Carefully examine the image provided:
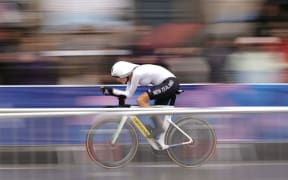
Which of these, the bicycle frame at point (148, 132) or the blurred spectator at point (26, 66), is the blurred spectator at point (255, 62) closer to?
the blurred spectator at point (26, 66)

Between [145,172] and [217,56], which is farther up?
[145,172]

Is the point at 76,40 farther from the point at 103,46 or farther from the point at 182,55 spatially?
the point at 182,55

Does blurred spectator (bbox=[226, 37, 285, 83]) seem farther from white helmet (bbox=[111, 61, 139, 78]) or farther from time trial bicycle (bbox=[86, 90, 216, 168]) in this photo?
time trial bicycle (bbox=[86, 90, 216, 168])

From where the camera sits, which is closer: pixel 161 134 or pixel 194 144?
pixel 194 144

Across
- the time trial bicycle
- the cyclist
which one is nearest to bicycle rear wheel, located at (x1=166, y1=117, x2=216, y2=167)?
the time trial bicycle

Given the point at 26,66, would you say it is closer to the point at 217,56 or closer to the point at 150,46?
the point at 150,46

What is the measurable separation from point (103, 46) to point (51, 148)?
192 inches

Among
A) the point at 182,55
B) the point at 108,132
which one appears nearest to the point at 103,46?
the point at 182,55

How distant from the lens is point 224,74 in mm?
10227

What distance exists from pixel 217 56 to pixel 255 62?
21.7 inches

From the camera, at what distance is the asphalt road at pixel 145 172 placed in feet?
18.1

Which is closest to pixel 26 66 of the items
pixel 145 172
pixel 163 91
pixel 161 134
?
pixel 163 91

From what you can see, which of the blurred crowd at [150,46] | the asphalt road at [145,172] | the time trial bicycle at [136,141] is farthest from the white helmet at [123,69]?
the asphalt road at [145,172]

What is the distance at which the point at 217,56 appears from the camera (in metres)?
10.2
